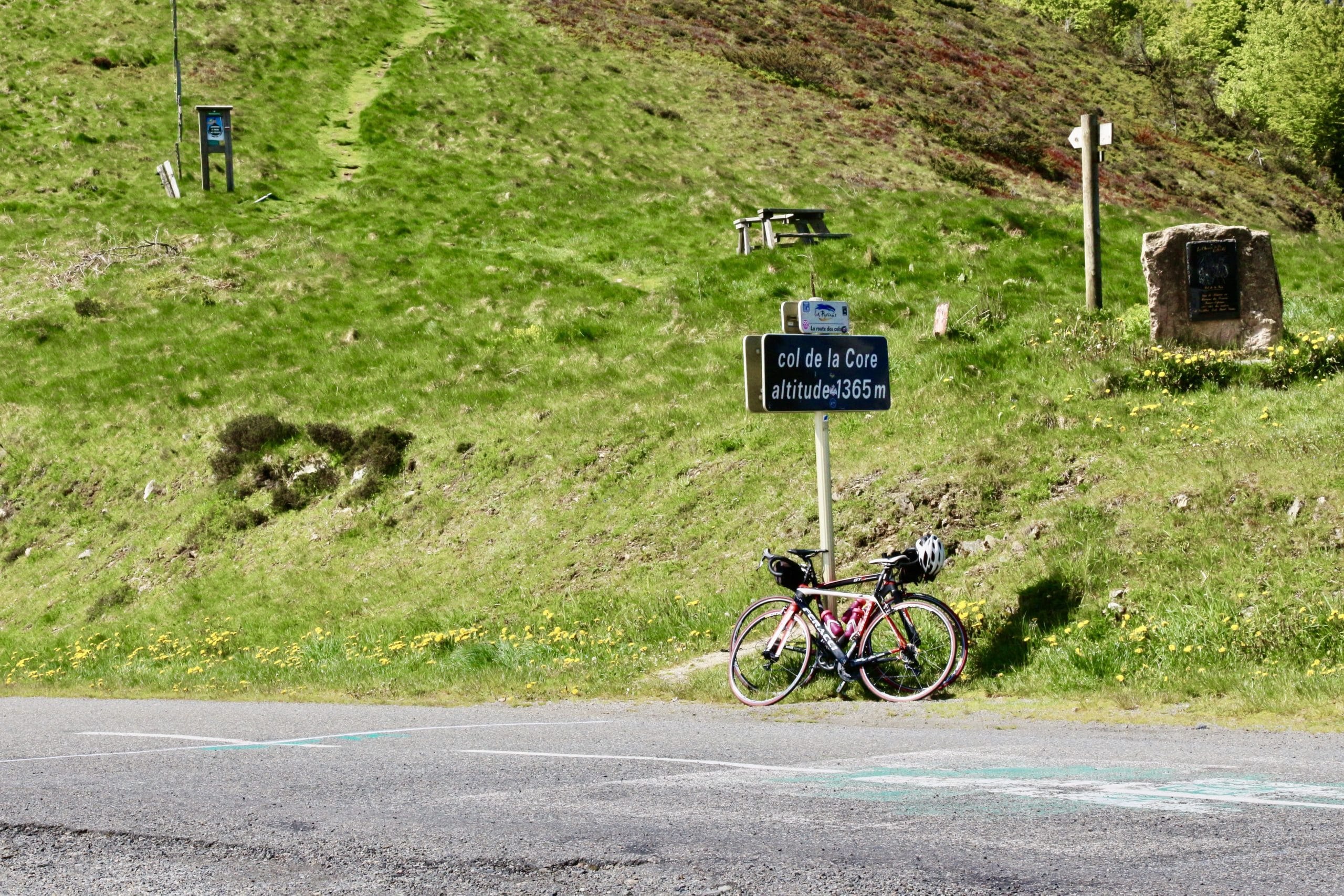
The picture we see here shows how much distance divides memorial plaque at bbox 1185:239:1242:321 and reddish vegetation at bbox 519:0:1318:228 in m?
23.7

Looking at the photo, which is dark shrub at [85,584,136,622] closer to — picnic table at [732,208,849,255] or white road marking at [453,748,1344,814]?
picnic table at [732,208,849,255]

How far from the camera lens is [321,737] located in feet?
30.5

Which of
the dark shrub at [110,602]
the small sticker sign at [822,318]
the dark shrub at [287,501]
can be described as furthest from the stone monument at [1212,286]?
the dark shrub at [110,602]

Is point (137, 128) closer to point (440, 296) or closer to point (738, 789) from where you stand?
point (440, 296)

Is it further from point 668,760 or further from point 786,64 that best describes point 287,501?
point 786,64

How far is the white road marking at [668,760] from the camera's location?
6.82 metres

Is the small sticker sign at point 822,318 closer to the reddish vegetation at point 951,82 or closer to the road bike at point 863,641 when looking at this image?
the road bike at point 863,641

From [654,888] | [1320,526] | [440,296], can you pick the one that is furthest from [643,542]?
Result: [440,296]

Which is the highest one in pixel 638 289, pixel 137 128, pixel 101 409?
pixel 137 128

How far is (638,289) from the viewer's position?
2623cm

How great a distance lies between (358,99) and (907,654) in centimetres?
3922

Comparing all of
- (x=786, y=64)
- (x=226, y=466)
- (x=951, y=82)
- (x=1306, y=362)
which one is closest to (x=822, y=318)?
(x=1306, y=362)

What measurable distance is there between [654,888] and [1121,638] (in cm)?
696

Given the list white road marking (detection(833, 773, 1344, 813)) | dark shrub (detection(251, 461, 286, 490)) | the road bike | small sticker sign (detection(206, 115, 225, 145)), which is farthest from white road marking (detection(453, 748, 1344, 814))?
small sticker sign (detection(206, 115, 225, 145))
